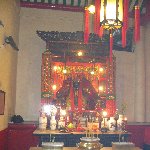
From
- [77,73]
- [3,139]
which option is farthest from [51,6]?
[3,139]

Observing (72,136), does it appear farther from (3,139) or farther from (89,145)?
(89,145)

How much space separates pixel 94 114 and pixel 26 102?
254cm

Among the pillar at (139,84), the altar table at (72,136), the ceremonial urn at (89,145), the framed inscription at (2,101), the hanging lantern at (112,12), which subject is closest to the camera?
the ceremonial urn at (89,145)

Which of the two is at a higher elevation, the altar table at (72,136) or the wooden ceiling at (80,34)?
the wooden ceiling at (80,34)

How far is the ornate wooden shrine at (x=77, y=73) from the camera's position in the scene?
9555 mm

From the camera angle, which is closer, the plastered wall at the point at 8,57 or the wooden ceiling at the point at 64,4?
the plastered wall at the point at 8,57

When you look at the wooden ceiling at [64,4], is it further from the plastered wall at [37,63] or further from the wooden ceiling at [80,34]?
the plastered wall at [37,63]

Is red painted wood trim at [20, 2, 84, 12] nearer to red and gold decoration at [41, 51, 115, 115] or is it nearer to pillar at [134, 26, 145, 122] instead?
red and gold decoration at [41, 51, 115, 115]

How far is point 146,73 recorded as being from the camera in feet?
35.8

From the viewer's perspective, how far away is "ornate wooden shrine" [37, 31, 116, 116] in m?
9.55

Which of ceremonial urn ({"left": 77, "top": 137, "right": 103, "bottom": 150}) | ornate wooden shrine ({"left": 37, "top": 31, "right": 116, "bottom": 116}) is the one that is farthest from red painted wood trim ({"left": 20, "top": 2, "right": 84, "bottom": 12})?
ceremonial urn ({"left": 77, "top": 137, "right": 103, "bottom": 150})

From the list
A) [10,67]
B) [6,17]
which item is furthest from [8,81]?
[6,17]

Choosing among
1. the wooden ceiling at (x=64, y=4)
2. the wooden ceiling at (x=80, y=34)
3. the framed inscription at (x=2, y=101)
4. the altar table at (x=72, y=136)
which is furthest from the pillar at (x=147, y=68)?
the framed inscription at (x=2, y=101)

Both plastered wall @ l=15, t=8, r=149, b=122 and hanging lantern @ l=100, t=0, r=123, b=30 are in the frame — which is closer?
hanging lantern @ l=100, t=0, r=123, b=30
